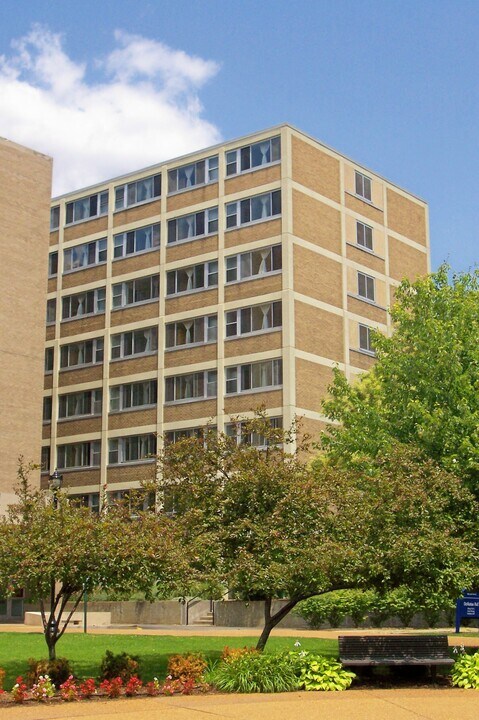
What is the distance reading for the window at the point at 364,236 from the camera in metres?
60.6

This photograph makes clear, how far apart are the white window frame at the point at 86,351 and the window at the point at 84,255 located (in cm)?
486

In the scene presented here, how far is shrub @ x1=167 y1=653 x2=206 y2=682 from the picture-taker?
18.3 meters

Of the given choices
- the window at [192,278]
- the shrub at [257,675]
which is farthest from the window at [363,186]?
the shrub at [257,675]

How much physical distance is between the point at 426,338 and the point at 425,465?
37.3 feet

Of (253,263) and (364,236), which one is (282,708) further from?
(364,236)

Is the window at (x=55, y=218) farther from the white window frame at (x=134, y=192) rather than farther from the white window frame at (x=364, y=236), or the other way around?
the white window frame at (x=364, y=236)

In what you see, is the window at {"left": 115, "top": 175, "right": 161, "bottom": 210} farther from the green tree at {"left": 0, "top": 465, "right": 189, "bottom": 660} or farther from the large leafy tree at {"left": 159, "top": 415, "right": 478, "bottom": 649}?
the green tree at {"left": 0, "top": 465, "right": 189, "bottom": 660}

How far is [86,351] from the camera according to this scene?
211 feet

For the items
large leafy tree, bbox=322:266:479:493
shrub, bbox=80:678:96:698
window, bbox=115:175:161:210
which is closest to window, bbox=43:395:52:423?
window, bbox=115:175:161:210

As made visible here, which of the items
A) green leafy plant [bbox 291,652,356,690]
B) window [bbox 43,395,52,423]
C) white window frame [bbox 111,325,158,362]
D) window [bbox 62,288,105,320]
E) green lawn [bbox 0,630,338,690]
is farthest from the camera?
window [bbox 43,395,52,423]

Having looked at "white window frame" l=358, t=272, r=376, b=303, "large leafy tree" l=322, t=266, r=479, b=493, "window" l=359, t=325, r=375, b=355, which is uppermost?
"white window frame" l=358, t=272, r=376, b=303

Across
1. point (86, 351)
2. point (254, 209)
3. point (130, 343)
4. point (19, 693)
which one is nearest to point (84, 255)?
point (86, 351)

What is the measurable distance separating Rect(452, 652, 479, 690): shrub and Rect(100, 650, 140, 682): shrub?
18.8ft

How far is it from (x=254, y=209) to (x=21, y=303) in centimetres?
1516
